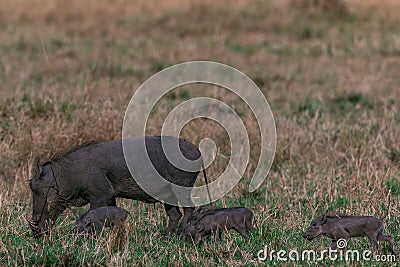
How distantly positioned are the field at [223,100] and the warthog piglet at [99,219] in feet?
0.41

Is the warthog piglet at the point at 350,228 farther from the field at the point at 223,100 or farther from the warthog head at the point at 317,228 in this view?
the field at the point at 223,100

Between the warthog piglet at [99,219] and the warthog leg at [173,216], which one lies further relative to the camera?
the warthog leg at [173,216]

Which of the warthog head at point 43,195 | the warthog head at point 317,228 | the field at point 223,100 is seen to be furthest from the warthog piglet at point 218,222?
the warthog head at point 43,195

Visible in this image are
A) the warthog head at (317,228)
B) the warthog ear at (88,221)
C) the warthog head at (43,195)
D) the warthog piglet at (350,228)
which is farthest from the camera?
the warthog head at (43,195)

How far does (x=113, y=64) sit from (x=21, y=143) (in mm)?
5407

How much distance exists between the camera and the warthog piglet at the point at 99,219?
5.62 meters

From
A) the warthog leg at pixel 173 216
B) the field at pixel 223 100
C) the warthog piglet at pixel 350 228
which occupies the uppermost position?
the warthog piglet at pixel 350 228

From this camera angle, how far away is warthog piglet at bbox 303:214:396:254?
507 cm

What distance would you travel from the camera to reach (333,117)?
10.8 m

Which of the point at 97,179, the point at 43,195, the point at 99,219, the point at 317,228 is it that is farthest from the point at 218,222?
the point at 43,195

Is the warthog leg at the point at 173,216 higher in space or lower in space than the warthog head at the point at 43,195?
lower

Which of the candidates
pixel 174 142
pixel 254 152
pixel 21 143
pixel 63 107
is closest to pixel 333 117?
pixel 254 152

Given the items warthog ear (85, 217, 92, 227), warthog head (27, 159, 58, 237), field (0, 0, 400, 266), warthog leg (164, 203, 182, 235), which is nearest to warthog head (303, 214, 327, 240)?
field (0, 0, 400, 266)

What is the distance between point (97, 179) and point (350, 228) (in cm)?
197
